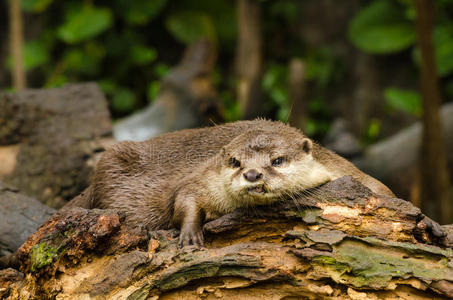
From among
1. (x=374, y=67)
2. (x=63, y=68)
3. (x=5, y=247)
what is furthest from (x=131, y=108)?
(x=5, y=247)

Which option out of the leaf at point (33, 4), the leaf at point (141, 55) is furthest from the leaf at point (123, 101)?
the leaf at point (33, 4)

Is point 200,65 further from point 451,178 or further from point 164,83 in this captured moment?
point 451,178

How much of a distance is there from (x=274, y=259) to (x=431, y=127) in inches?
154

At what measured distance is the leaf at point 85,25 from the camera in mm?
8906

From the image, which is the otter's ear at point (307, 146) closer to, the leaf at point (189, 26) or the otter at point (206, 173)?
the otter at point (206, 173)

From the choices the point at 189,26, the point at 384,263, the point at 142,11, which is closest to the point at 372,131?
the point at 189,26

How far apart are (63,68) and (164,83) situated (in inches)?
131

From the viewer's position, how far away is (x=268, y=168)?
3.12 meters

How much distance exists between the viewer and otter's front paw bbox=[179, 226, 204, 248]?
9.92 feet

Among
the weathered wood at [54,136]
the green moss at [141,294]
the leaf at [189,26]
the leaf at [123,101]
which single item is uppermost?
the leaf at [189,26]

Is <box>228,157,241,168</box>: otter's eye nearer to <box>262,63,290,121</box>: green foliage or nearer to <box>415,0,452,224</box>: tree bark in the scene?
<box>415,0,452,224</box>: tree bark

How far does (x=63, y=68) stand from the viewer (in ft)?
32.3

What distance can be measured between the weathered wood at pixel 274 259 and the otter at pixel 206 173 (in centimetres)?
20

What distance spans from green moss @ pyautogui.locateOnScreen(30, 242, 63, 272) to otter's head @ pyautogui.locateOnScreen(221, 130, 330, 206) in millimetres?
937
